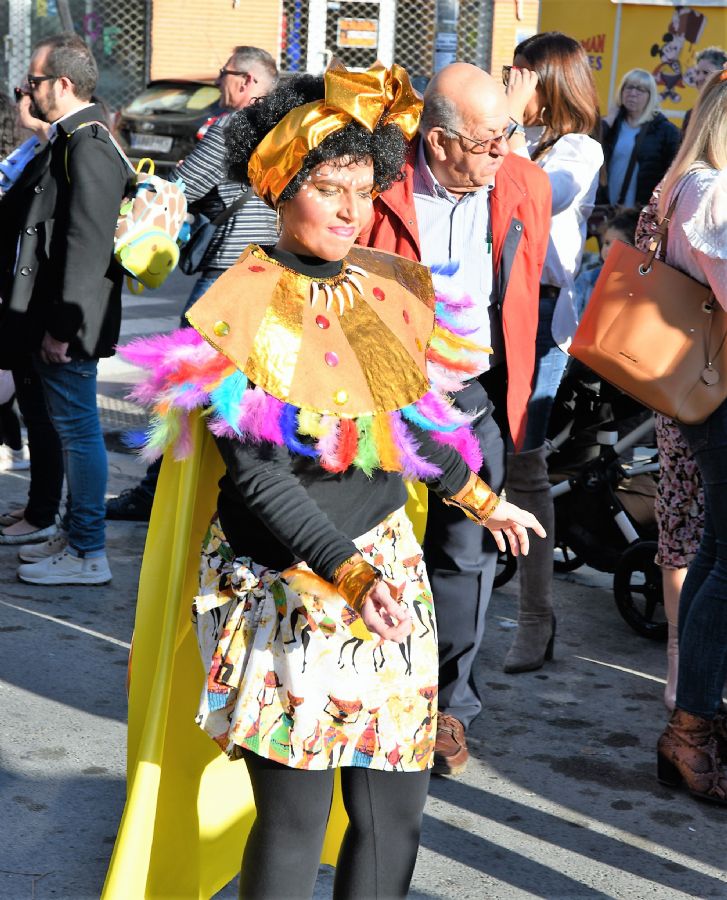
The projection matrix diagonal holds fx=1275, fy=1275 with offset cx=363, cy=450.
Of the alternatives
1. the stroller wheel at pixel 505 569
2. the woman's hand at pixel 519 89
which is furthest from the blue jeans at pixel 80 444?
the woman's hand at pixel 519 89

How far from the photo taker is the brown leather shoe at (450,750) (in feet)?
12.1

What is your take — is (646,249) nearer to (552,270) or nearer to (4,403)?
(552,270)

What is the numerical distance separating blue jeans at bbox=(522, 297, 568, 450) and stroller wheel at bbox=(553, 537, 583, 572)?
3.06 feet

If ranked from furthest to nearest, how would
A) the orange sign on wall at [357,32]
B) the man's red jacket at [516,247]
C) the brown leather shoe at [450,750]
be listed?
1. the orange sign on wall at [357,32]
2. the brown leather shoe at [450,750]
3. the man's red jacket at [516,247]

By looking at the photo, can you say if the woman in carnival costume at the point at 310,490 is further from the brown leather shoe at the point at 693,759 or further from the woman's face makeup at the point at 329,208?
the brown leather shoe at the point at 693,759

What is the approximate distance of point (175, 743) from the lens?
107 inches

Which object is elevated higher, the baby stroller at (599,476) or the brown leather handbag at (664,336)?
the brown leather handbag at (664,336)

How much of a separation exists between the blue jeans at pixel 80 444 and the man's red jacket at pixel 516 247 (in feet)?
5.79

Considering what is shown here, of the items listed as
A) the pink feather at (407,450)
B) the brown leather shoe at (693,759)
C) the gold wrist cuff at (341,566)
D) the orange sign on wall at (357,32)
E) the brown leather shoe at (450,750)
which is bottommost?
the orange sign on wall at (357,32)

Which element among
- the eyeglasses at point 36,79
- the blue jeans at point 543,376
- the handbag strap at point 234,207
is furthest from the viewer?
the handbag strap at point 234,207

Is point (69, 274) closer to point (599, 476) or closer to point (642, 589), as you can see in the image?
point (599, 476)

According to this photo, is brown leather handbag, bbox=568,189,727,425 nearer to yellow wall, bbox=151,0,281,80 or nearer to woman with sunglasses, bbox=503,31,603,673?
woman with sunglasses, bbox=503,31,603,673

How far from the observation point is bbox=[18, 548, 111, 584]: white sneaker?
4.99m

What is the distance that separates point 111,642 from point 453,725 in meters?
1.38
